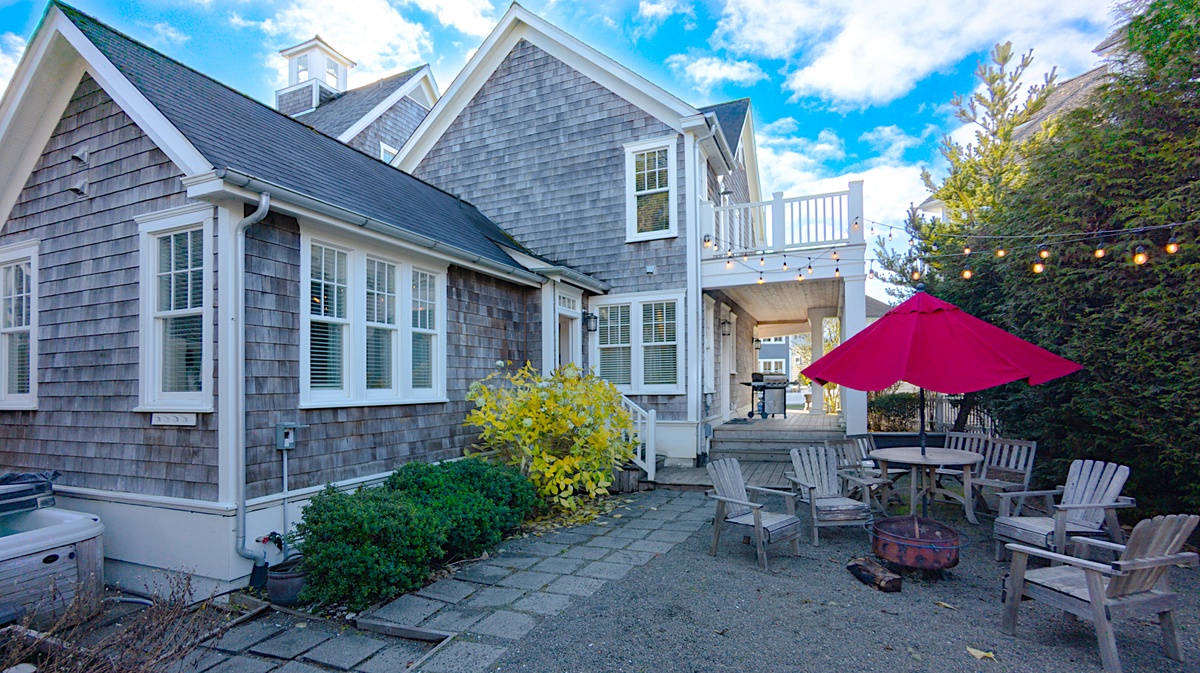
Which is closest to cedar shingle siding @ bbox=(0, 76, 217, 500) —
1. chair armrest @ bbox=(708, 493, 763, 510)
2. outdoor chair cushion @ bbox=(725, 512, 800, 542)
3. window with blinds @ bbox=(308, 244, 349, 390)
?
window with blinds @ bbox=(308, 244, 349, 390)

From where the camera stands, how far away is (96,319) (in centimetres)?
552

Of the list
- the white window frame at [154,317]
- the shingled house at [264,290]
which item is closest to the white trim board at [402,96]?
the shingled house at [264,290]

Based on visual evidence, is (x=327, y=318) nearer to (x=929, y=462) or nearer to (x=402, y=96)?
(x=929, y=462)

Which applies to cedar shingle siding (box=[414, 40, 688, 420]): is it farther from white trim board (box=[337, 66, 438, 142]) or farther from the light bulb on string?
the light bulb on string

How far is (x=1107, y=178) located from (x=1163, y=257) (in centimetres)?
98

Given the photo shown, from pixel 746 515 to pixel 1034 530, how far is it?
2.21 metres

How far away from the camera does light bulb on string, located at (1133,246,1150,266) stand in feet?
17.8

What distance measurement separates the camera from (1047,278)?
21.5ft

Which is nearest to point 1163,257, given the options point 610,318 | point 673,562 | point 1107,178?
point 1107,178

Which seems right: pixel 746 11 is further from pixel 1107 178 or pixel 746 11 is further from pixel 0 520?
pixel 0 520

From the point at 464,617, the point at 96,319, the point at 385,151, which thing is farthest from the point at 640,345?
the point at 385,151

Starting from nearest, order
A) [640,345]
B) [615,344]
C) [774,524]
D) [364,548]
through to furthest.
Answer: [364,548] → [774,524] → [640,345] → [615,344]

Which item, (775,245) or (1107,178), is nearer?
(1107,178)

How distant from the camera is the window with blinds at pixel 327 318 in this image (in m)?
5.53
